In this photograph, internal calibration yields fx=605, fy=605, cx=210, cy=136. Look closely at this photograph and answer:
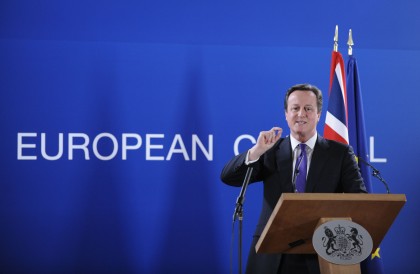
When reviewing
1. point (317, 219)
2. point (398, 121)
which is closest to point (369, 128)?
point (398, 121)

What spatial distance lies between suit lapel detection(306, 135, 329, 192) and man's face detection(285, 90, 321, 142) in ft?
0.29

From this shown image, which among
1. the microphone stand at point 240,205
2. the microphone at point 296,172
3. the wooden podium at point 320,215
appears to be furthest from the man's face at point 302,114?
the wooden podium at point 320,215

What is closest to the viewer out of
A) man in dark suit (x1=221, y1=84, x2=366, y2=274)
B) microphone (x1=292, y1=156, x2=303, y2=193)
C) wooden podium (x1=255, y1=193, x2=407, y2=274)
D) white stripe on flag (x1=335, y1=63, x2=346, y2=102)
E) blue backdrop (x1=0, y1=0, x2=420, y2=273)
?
wooden podium (x1=255, y1=193, x2=407, y2=274)

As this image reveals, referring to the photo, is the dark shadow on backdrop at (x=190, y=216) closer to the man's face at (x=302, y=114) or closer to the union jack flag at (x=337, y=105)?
the union jack flag at (x=337, y=105)

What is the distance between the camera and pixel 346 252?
2.26 m

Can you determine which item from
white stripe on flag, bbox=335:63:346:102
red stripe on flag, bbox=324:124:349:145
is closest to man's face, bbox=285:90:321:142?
red stripe on flag, bbox=324:124:349:145

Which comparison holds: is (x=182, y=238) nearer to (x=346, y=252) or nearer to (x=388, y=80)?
(x=388, y=80)

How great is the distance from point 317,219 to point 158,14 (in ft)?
8.93

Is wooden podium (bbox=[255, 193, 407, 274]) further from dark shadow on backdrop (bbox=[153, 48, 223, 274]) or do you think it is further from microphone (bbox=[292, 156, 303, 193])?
dark shadow on backdrop (bbox=[153, 48, 223, 274])

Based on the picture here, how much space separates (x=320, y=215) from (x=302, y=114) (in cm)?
84

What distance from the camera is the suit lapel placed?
9.44ft

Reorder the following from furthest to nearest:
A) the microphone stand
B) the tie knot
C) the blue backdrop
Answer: the blue backdrop
the tie knot
the microphone stand

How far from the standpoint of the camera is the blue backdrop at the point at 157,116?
14.5ft

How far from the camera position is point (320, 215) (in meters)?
2.34
